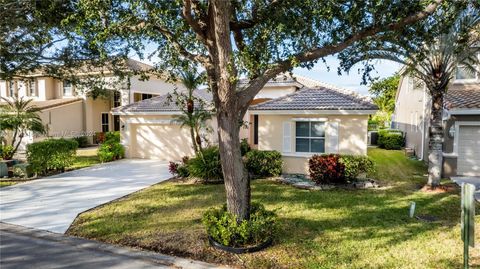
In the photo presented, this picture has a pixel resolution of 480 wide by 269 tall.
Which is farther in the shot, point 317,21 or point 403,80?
point 403,80

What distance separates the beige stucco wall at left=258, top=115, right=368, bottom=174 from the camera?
1428 centimetres

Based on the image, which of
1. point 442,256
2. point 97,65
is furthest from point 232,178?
point 97,65

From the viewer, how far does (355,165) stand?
13117 millimetres

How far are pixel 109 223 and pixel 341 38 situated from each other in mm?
7529

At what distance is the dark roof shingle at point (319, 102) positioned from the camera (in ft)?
46.6

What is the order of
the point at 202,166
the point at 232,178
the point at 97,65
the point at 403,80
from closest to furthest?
1. the point at 232,178
2. the point at 202,166
3. the point at 97,65
4. the point at 403,80

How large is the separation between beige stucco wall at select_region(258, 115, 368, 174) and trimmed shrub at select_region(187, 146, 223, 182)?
10.3ft

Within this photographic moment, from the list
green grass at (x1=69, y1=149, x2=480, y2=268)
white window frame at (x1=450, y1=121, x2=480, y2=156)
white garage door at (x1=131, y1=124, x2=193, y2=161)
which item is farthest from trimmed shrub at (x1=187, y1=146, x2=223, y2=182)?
white window frame at (x1=450, y1=121, x2=480, y2=156)

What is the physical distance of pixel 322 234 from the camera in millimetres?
7746

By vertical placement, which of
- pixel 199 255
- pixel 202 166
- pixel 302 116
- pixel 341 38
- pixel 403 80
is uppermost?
pixel 403 80

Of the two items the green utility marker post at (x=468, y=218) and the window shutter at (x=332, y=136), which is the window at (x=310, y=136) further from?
the green utility marker post at (x=468, y=218)

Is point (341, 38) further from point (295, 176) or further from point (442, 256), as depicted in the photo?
point (295, 176)

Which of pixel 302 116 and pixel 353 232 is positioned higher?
pixel 302 116

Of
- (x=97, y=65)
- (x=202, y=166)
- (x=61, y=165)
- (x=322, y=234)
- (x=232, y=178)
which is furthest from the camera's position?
(x=61, y=165)
